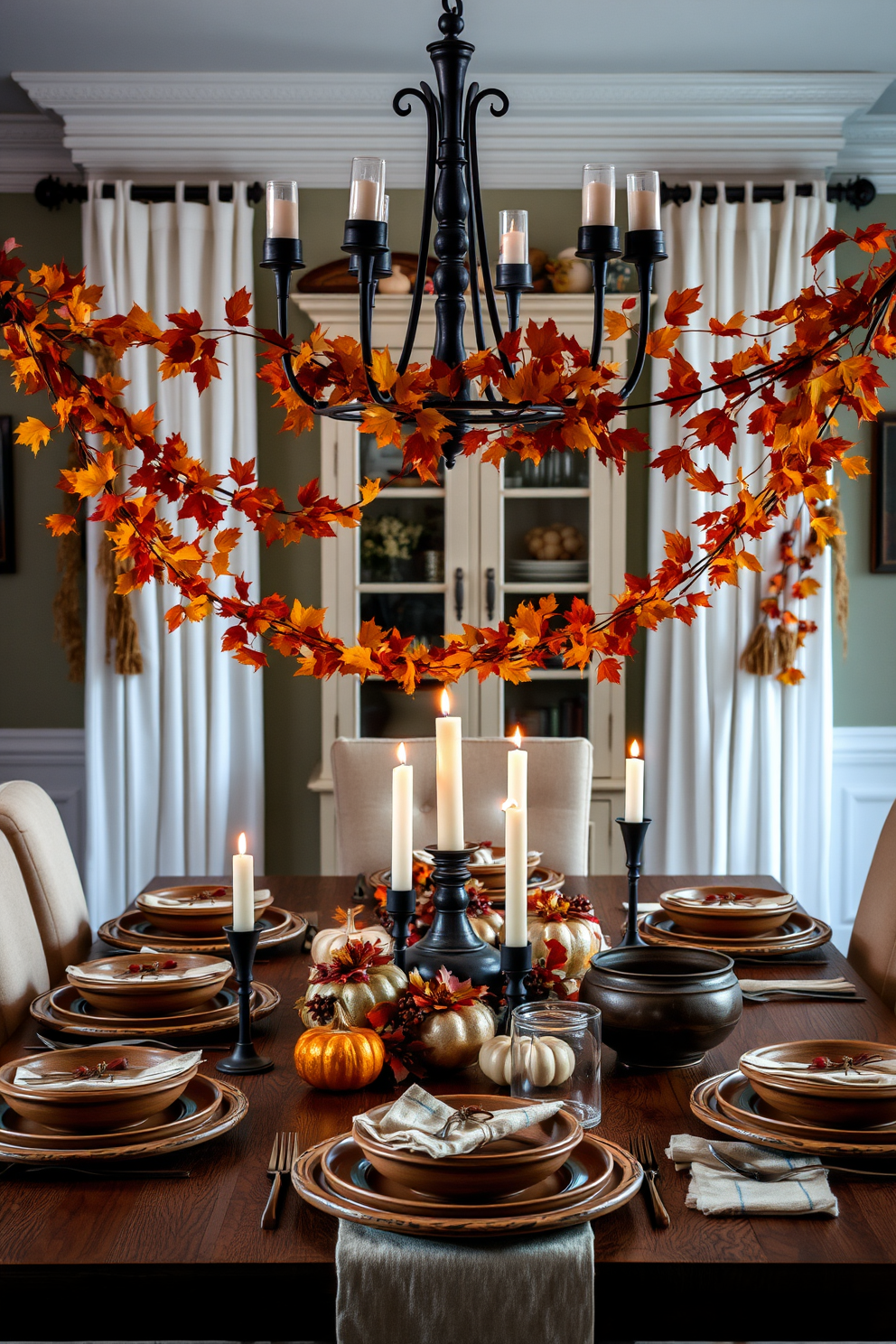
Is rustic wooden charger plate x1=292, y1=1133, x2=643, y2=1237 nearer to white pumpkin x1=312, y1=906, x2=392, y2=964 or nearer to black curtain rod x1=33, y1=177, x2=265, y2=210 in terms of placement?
white pumpkin x1=312, y1=906, x2=392, y2=964

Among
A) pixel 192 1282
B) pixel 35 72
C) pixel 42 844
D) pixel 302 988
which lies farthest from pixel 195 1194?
pixel 35 72

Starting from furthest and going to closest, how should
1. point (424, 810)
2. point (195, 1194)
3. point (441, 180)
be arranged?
point (424, 810)
point (441, 180)
point (195, 1194)

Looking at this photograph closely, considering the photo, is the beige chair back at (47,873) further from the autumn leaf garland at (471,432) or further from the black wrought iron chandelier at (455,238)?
the black wrought iron chandelier at (455,238)

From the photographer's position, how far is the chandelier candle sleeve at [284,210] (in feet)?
5.02

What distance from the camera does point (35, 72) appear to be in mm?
3479

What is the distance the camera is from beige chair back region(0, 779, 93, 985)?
202 centimetres

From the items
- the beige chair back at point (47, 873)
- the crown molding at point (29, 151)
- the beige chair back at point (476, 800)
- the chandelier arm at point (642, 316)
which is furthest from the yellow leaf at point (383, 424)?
the crown molding at point (29, 151)

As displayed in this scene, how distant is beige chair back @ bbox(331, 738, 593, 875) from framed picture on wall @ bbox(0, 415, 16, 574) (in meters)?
1.78

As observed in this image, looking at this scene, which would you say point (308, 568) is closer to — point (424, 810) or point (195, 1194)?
point (424, 810)

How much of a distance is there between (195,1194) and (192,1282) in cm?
12

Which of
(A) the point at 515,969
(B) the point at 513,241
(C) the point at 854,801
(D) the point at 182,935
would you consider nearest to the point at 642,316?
(B) the point at 513,241

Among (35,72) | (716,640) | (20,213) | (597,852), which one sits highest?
(35,72)

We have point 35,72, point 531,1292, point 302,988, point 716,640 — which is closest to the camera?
point 531,1292

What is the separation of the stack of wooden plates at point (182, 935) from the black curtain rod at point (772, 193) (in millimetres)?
2596
